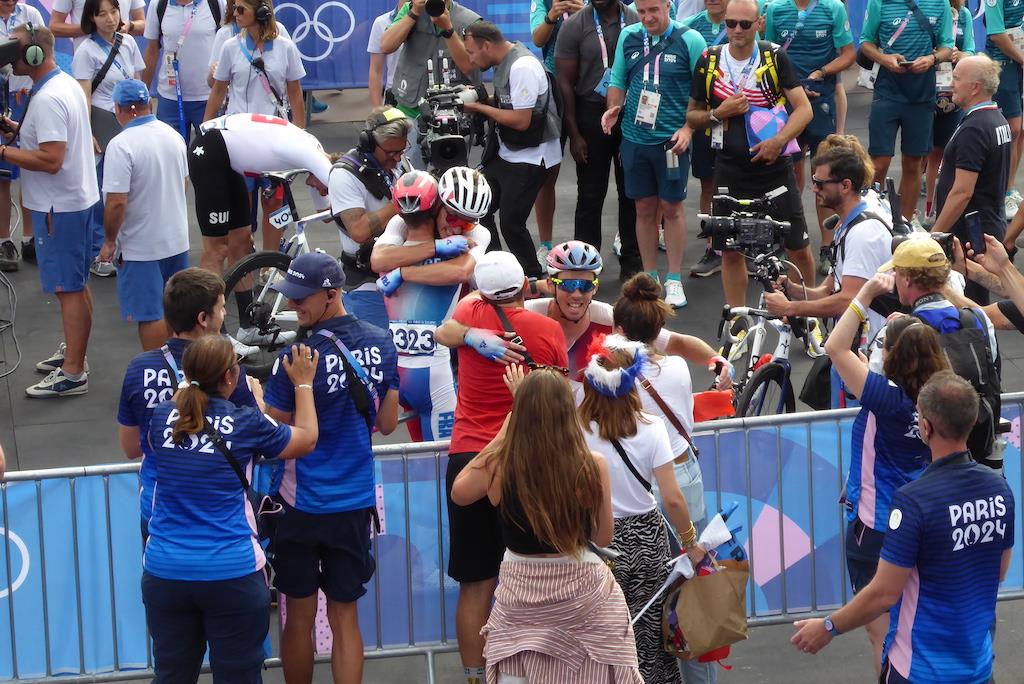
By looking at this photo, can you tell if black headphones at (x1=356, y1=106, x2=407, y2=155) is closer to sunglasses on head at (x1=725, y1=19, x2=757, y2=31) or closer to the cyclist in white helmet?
the cyclist in white helmet

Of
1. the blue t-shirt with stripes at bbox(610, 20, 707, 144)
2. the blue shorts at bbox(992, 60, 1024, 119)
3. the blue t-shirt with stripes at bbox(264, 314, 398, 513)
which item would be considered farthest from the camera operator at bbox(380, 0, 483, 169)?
the blue t-shirt with stripes at bbox(264, 314, 398, 513)

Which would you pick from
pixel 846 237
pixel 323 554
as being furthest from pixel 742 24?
pixel 323 554

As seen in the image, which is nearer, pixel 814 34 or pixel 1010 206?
pixel 814 34

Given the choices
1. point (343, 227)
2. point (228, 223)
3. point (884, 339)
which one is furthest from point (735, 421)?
point (228, 223)

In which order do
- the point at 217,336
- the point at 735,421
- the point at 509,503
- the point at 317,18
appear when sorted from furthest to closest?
the point at 317,18
the point at 735,421
the point at 217,336
the point at 509,503

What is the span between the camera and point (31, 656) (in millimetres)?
5891

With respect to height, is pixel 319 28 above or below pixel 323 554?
above

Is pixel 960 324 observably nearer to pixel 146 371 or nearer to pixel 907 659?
pixel 907 659

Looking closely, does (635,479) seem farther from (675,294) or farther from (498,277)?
(675,294)

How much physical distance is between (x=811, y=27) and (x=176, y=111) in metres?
5.25

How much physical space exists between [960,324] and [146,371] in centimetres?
298

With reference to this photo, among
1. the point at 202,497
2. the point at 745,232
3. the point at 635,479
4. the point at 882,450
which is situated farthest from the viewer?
the point at 745,232

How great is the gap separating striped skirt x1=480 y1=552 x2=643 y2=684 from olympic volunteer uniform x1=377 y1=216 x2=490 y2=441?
2131 millimetres

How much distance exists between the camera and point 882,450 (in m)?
5.27
